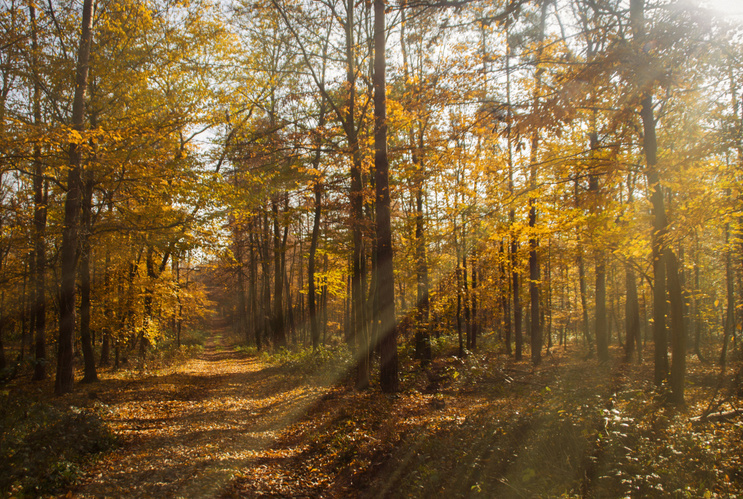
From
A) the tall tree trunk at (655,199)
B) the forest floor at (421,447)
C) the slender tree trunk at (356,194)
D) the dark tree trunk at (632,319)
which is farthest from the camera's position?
the dark tree trunk at (632,319)

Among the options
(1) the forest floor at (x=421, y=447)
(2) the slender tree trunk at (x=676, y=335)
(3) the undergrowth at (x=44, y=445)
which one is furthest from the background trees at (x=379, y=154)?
(3) the undergrowth at (x=44, y=445)

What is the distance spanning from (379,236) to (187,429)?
597cm

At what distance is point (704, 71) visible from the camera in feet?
18.9

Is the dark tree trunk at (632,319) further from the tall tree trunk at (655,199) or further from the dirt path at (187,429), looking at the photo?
the dirt path at (187,429)

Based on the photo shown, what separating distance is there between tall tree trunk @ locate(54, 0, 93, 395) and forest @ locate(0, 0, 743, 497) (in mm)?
61

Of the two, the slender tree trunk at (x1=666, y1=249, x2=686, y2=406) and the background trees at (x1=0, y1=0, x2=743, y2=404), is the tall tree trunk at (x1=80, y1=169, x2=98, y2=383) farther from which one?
the slender tree trunk at (x1=666, y1=249, x2=686, y2=406)

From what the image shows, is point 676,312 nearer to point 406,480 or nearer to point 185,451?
point 406,480

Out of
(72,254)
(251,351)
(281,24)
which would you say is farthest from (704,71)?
(251,351)

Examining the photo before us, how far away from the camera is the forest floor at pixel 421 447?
165 inches

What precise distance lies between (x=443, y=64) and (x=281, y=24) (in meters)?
8.30

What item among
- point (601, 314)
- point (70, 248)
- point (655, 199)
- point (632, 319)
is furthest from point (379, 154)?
point (632, 319)

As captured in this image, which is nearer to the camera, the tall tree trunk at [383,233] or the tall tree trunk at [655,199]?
the tall tree trunk at [655,199]

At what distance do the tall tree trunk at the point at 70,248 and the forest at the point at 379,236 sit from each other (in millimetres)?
61

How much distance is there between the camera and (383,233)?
9.28m
